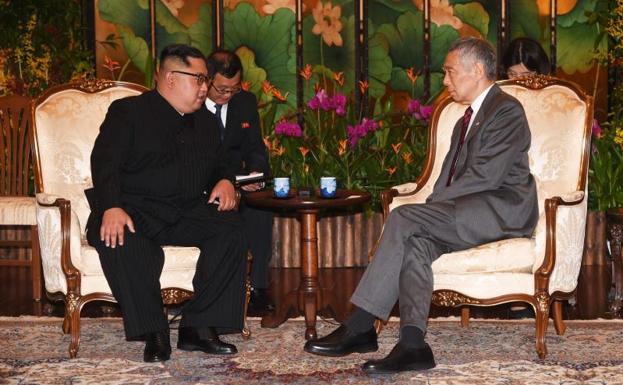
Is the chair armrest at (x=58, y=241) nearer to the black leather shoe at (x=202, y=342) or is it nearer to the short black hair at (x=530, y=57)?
the black leather shoe at (x=202, y=342)

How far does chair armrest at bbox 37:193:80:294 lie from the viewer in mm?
4613

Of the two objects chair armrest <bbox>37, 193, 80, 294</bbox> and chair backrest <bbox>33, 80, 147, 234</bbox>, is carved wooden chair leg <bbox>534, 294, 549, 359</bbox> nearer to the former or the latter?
chair armrest <bbox>37, 193, 80, 294</bbox>

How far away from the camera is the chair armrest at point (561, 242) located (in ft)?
14.9

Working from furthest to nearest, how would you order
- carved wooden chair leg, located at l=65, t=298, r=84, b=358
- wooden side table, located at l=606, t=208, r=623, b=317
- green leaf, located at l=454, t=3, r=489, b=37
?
green leaf, located at l=454, t=3, r=489, b=37 → wooden side table, located at l=606, t=208, r=623, b=317 → carved wooden chair leg, located at l=65, t=298, r=84, b=358

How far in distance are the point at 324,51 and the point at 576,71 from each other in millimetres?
2002

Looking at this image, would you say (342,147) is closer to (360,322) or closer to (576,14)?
(360,322)

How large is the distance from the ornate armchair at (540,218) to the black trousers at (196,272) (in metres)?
0.78

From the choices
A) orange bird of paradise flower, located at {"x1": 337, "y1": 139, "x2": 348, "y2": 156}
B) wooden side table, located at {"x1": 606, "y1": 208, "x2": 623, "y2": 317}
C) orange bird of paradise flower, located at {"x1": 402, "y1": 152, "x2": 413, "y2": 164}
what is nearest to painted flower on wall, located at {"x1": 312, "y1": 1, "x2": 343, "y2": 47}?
orange bird of paradise flower, located at {"x1": 402, "y1": 152, "x2": 413, "y2": 164}

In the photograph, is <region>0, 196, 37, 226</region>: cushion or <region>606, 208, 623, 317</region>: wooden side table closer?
<region>606, 208, 623, 317</region>: wooden side table

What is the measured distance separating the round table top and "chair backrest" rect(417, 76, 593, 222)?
0.41 m

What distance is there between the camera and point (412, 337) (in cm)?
428

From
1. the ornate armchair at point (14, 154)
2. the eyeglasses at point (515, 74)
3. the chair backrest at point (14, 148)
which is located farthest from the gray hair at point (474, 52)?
the chair backrest at point (14, 148)

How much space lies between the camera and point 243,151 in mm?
5691

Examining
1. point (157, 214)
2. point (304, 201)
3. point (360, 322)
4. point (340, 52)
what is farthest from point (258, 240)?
point (340, 52)
